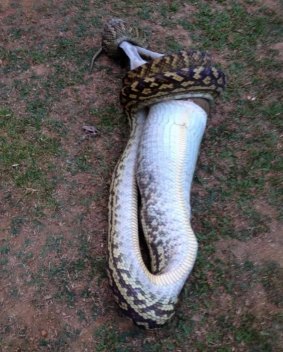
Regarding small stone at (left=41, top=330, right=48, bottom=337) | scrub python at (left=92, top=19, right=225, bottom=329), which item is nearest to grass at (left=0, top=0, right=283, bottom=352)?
small stone at (left=41, top=330, right=48, bottom=337)

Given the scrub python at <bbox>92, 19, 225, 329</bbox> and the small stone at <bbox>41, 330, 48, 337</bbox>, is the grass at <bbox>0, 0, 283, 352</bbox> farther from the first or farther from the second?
the scrub python at <bbox>92, 19, 225, 329</bbox>

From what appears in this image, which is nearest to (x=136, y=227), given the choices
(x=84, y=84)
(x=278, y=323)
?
(x=278, y=323)

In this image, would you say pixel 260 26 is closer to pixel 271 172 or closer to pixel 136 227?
pixel 271 172

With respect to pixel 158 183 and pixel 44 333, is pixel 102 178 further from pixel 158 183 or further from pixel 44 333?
pixel 44 333

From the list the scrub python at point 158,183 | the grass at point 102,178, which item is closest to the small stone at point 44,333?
the grass at point 102,178

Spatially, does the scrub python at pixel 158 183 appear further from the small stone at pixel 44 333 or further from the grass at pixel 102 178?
the small stone at pixel 44 333

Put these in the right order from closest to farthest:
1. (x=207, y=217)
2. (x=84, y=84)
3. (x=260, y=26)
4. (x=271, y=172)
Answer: (x=207, y=217) < (x=271, y=172) < (x=84, y=84) < (x=260, y=26)

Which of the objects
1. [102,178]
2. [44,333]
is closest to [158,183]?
[102,178]
